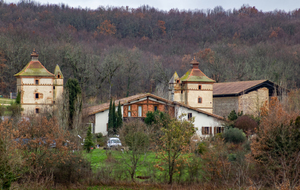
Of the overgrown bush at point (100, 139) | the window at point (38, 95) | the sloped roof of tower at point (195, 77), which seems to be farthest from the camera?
the sloped roof of tower at point (195, 77)

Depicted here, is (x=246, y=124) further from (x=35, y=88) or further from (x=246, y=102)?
(x=35, y=88)

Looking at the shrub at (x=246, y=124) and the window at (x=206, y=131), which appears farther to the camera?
the window at (x=206, y=131)

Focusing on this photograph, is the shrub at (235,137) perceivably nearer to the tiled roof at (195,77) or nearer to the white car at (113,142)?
the white car at (113,142)

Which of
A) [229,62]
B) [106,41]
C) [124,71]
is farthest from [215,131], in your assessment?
[106,41]

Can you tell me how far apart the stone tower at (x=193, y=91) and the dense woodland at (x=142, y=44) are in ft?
37.4

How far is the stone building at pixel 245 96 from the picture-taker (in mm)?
48375

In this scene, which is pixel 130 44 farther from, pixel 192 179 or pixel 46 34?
pixel 192 179

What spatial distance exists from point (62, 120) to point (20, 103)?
1502 centimetres

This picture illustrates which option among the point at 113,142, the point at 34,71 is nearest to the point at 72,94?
the point at 113,142

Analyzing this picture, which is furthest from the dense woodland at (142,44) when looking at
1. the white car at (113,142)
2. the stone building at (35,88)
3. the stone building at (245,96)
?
the white car at (113,142)

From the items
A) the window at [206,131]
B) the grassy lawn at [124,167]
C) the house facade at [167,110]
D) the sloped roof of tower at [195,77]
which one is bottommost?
the grassy lawn at [124,167]

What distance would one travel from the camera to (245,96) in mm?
48562

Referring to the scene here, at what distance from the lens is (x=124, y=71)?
68.6 metres

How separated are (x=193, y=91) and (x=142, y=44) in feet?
179
